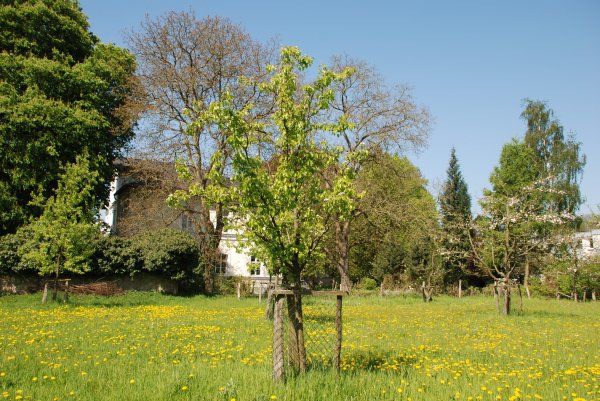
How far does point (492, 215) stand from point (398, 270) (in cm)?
2323

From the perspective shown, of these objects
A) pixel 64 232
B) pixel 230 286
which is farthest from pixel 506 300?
pixel 230 286

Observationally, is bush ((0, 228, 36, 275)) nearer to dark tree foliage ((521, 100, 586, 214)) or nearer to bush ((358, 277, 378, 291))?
bush ((358, 277, 378, 291))

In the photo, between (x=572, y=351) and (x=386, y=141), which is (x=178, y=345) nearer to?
(x=572, y=351)

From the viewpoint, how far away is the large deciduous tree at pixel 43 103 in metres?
27.8

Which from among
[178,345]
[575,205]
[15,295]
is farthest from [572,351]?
[575,205]

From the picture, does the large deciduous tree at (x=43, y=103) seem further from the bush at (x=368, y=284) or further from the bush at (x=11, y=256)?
the bush at (x=368, y=284)

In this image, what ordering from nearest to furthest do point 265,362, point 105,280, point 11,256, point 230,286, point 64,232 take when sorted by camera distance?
point 265,362
point 64,232
point 11,256
point 105,280
point 230,286

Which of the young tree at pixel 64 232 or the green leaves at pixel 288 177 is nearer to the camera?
the green leaves at pixel 288 177

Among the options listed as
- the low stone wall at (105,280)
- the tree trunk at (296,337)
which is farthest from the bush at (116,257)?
the tree trunk at (296,337)

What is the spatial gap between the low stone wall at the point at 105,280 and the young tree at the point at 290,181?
21.7 metres

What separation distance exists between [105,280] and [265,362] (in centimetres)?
2448

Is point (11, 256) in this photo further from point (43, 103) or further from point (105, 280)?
point (43, 103)

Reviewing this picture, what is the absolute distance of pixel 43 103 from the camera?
2791cm

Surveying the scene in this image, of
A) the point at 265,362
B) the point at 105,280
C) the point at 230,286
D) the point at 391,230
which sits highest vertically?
the point at 391,230
